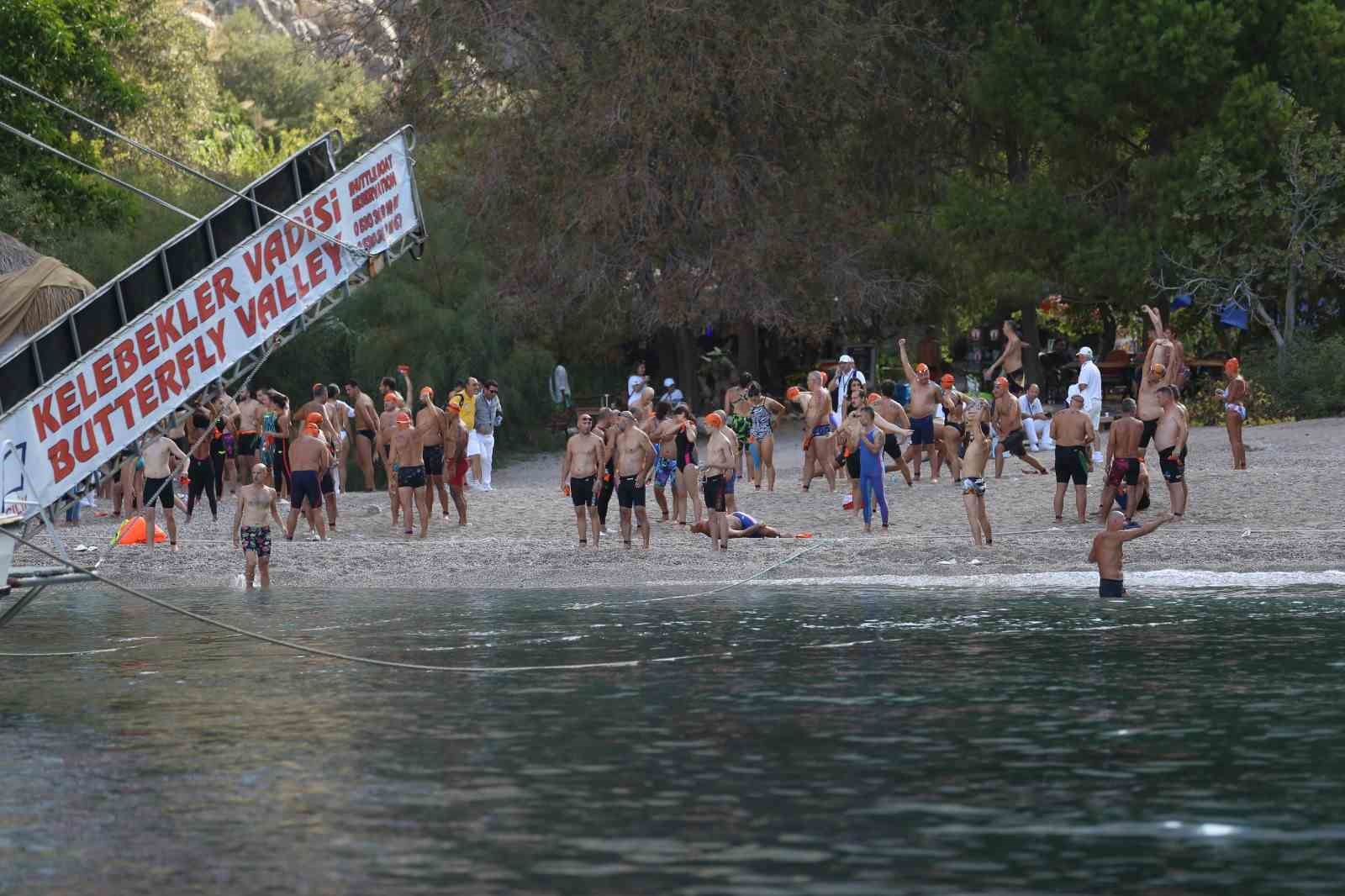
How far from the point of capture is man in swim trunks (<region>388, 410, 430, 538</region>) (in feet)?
85.6

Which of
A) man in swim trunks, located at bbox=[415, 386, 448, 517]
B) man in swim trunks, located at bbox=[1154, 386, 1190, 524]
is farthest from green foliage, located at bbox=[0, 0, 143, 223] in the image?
man in swim trunks, located at bbox=[1154, 386, 1190, 524]

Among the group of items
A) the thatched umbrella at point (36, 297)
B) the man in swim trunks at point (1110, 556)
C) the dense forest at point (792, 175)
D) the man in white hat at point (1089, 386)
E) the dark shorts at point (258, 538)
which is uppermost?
the dense forest at point (792, 175)

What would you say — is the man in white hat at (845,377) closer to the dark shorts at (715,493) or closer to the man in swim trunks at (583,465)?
the dark shorts at (715,493)

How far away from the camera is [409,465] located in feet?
86.6

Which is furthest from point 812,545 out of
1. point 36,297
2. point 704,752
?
point 704,752

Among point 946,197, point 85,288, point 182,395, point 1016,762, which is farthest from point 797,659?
point 946,197

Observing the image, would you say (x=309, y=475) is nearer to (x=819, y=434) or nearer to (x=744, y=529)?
(x=744, y=529)

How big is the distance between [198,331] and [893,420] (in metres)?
11.5

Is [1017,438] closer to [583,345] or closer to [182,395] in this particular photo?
[182,395]

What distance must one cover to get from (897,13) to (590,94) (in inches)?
253

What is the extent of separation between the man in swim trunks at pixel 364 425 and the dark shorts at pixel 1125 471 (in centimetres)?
1093

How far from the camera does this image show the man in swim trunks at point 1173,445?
24531mm

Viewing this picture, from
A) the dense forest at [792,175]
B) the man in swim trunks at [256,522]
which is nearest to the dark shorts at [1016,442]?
the dense forest at [792,175]

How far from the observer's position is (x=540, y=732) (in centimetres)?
1466
